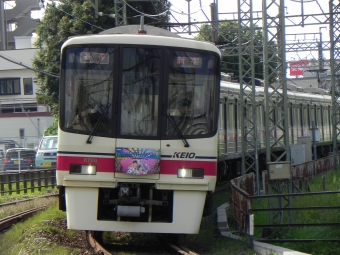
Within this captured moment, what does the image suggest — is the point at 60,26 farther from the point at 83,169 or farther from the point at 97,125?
the point at 83,169

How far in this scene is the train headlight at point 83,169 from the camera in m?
10.0

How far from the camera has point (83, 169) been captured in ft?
32.9

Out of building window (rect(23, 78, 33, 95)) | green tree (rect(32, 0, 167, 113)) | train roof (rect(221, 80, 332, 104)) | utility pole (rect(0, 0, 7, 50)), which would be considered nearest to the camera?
train roof (rect(221, 80, 332, 104))

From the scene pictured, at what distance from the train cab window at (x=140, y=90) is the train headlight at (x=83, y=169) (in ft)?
2.48

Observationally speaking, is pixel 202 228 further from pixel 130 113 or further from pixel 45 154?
pixel 45 154

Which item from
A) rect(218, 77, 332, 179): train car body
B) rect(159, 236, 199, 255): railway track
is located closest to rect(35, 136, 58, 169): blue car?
rect(218, 77, 332, 179): train car body

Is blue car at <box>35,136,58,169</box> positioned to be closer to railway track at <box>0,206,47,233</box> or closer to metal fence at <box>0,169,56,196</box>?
metal fence at <box>0,169,56,196</box>

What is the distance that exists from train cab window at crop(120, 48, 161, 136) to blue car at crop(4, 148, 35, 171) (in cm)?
2137

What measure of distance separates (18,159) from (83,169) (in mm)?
21697

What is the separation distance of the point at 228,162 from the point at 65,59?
1261 centimetres

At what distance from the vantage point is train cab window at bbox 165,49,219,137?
10.3 meters

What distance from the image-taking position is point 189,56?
10.4 m

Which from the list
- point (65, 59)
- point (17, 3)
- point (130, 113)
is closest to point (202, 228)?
point (130, 113)

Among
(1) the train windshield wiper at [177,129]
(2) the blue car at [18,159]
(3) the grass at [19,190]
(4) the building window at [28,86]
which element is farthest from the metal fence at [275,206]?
(4) the building window at [28,86]
